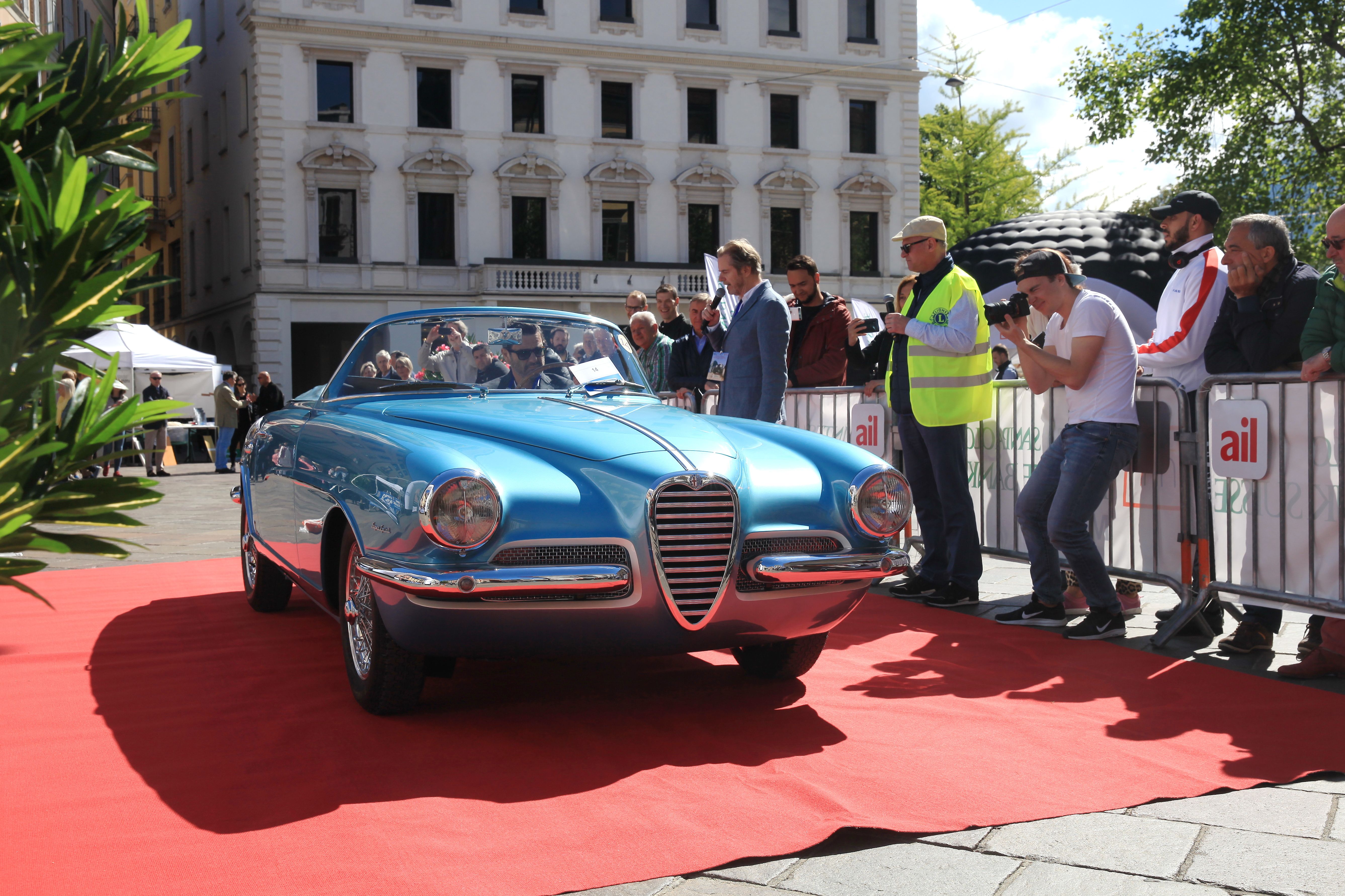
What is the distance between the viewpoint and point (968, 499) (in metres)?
6.73

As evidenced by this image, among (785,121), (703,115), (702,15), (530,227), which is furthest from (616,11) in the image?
(530,227)

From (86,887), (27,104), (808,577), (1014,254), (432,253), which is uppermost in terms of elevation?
(432,253)

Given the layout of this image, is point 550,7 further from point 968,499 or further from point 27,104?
point 27,104

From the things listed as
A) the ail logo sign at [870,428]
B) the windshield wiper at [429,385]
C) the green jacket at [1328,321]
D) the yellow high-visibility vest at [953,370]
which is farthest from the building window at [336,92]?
the green jacket at [1328,321]

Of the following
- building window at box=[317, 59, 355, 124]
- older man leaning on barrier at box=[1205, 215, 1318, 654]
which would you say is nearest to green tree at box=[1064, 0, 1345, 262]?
building window at box=[317, 59, 355, 124]

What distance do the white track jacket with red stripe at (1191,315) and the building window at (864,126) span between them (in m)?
34.9

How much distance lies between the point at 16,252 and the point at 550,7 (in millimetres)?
37210

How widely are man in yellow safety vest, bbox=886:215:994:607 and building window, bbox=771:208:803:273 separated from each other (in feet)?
107

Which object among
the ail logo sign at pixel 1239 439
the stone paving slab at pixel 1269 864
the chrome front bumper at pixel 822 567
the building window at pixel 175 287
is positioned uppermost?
the building window at pixel 175 287

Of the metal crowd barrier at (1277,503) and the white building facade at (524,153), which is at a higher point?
the white building facade at (524,153)

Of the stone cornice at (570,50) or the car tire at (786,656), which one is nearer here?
the car tire at (786,656)

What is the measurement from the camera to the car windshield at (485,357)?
17.9 ft

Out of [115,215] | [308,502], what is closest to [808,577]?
[308,502]

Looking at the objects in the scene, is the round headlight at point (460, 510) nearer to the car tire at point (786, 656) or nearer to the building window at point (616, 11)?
the car tire at point (786, 656)
